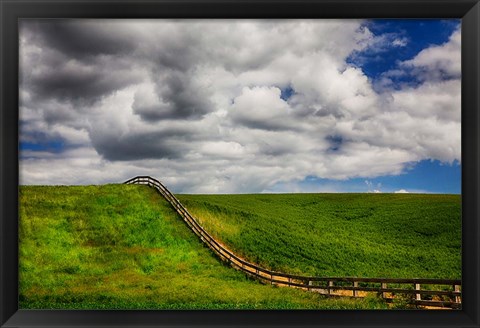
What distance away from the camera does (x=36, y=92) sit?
7.90 m

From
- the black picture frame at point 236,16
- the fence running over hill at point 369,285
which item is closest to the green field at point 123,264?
the fence running over hill at point 369,285

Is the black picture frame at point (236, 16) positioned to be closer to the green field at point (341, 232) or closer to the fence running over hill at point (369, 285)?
the fence running over hill at point (369, 285)

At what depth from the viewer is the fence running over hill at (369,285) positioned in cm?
711

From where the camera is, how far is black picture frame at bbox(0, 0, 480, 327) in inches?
212

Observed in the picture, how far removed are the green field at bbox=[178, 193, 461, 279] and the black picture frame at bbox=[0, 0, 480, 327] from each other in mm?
2320

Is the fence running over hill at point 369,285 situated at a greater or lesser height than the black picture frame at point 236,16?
lesser

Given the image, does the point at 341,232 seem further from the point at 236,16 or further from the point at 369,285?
the point at 236,16

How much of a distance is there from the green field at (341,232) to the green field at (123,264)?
1.86 feet

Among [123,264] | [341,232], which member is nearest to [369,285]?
[123,264]

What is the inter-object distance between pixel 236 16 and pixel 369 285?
17.0 ft

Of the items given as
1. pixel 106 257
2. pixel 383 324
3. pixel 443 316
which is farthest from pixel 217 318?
pixel 106 257

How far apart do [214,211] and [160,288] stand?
523 cm
